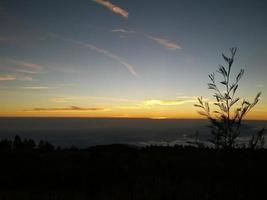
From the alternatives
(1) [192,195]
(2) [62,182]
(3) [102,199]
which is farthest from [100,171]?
(1) [192,195]

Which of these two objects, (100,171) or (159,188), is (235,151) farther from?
(100,171)

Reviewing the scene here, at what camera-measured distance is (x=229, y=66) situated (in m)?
11.3

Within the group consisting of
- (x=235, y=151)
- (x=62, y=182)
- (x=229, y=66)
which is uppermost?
(x=229, y=66)

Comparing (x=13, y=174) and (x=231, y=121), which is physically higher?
(x=231, y=121)

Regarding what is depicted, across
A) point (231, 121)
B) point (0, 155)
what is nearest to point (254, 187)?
point (231, 121)

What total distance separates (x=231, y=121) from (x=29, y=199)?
23.1 ft

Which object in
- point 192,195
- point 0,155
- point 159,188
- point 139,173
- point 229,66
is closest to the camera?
point 192,195

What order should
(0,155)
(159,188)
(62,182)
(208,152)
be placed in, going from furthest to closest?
(208,152) → (0,155) → (62,182) → (159,188)

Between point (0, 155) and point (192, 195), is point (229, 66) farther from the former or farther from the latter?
point (0, 155)

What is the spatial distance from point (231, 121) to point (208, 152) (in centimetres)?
1273

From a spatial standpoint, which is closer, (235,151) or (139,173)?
(235,151)

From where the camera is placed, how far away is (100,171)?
15.3 metres

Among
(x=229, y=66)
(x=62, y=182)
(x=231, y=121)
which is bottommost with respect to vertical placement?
(x=62, y=182)

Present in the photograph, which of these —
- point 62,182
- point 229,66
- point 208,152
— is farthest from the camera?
point 208,152
